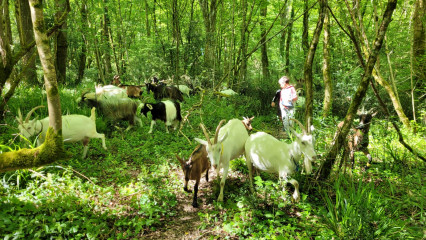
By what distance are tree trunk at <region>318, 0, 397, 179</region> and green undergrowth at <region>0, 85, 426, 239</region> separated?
203mm

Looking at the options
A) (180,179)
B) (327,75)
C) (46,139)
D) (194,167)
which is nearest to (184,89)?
(327,75)

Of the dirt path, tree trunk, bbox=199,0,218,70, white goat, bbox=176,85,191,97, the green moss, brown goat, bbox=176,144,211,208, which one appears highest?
tree trunk, bbox=199,0,218,70

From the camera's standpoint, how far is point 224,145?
3.96 m

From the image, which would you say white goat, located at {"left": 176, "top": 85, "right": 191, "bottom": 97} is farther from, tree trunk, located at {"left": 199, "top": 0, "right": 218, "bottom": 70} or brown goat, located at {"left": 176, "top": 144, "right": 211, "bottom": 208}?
brown goat, located at {"left": 176, "top": 144, "right": 211, "bottom": 208}

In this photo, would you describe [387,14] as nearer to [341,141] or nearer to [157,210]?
[341,141]

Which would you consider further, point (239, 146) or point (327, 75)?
point (327, 75)

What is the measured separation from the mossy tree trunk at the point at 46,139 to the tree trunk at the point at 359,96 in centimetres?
359

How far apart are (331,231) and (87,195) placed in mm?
3286

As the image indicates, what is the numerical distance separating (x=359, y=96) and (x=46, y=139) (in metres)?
4.02

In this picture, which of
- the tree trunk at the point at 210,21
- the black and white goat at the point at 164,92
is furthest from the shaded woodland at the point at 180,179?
the tree trunk at the point at 210,21

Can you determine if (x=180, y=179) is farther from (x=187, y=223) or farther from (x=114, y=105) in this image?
(x=114, y=105)

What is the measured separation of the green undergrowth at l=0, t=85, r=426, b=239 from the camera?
108 inches

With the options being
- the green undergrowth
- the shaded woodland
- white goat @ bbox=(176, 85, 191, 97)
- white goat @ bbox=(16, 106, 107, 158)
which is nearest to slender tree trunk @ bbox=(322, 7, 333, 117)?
the shaded woodland

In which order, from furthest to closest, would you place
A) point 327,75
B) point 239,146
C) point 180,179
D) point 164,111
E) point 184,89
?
1. point 184,89
2. point 327,75
3. point 164,111
4. point 180,179
5. point 239,146
